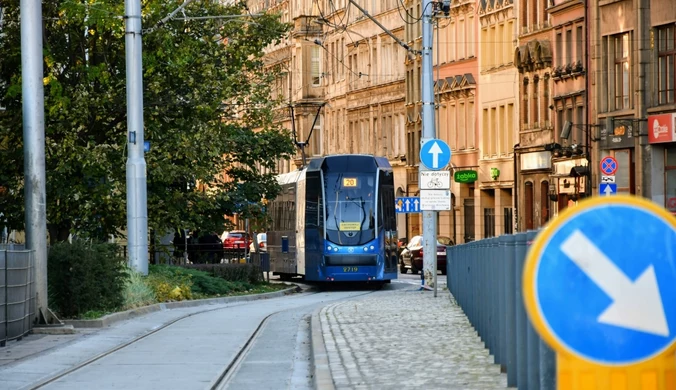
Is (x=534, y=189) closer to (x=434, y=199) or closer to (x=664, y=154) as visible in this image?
(x=664, y=154)

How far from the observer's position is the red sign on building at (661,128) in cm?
4799

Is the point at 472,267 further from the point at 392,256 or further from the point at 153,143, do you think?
the point at 392,256

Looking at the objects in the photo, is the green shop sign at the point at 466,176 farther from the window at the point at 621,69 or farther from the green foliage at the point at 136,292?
the green foliage at the point at 136,292

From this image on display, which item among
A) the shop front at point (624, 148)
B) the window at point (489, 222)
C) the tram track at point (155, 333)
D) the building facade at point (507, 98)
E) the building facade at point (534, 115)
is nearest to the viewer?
the tram track at point (155, 333)

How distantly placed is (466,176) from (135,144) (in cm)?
4076

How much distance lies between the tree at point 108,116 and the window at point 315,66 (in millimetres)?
58062

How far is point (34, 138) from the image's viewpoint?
72.0ft

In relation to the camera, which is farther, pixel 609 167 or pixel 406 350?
pixel 609 167

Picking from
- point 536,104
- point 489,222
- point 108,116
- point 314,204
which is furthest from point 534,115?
point 108,116

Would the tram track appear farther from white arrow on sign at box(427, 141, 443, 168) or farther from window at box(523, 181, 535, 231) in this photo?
window at box(523, 181, 535, 231)

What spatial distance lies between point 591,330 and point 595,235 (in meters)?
0.27

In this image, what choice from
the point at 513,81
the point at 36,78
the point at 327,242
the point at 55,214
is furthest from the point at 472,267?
the point at 513,81

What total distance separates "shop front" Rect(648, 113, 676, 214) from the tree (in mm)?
14457

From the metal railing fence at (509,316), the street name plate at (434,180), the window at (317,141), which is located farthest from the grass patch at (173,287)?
the window at (317,141)
